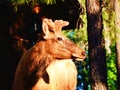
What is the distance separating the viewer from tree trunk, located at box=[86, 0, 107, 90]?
9547 millimetres

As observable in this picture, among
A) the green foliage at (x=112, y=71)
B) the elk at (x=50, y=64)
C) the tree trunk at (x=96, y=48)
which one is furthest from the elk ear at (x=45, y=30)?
the green foliage at (x=112, y=71)

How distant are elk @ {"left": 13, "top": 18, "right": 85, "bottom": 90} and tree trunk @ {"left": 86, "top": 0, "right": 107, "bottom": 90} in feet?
21.4

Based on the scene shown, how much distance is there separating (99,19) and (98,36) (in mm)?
448

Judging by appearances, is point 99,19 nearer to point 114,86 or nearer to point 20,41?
point 20,41

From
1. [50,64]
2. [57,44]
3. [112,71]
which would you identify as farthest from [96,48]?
[112,71]

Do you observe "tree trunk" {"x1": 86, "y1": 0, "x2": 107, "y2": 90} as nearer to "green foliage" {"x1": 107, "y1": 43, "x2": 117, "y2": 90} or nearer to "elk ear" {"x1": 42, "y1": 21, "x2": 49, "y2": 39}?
"elk ear" {"x1": 42, "y1": 21, "x2": 49, "y2": 39}

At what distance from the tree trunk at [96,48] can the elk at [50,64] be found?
6521 millimetres

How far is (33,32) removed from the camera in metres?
12.4

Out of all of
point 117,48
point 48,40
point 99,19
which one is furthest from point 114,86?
point 48,40

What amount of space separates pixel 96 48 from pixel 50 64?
6.85m

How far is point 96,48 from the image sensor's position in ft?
31.9

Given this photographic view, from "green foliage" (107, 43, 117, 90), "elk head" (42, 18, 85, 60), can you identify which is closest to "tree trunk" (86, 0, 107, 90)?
"elk head" (42, 18, 85, 60)

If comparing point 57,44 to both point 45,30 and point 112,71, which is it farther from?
point 112,71

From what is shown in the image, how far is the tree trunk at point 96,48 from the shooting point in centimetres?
955
